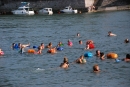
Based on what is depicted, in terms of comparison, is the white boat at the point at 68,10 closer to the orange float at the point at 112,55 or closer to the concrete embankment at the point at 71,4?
the concrete embankment at the point at 71,4

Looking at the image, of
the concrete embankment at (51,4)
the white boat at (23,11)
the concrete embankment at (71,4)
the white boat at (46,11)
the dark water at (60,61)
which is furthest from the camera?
the concrete embankment at (71,4)

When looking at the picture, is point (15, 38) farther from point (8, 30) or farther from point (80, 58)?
point (80, 58)

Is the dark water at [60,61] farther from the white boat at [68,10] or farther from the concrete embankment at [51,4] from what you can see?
the concrete embankment at [51,4]

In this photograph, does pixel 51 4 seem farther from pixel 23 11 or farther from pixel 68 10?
pixel 23 11

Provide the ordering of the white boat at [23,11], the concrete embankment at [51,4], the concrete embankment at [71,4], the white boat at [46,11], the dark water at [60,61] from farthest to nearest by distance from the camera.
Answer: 1. the concrete embankment at [71,4]
2. the concrete embankment at [51,4]
3. the white boat at [23,11]
4. the white boat at [46,11]
5. the dark water at [60,61]

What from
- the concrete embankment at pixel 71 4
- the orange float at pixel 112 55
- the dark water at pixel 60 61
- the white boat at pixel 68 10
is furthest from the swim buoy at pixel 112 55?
the concrete embankment at pixel 71 4

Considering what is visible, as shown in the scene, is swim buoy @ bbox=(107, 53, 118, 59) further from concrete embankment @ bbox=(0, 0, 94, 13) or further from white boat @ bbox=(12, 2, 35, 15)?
concrete embankment @ bbox=(0, 0, 94, 13)

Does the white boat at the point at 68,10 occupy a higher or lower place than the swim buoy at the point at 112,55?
higher

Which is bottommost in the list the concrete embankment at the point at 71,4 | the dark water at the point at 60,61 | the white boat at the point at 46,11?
the dark water at the point at 60,61

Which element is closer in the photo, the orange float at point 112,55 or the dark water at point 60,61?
the dark water at point 60,61

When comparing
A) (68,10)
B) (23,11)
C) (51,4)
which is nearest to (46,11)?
(68,10)

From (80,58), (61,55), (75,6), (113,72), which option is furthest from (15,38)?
(75,6)

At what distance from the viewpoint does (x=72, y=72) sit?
38.6 meters

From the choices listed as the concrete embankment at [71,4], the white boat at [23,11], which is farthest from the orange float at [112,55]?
the concrete embankment at [71,4]
